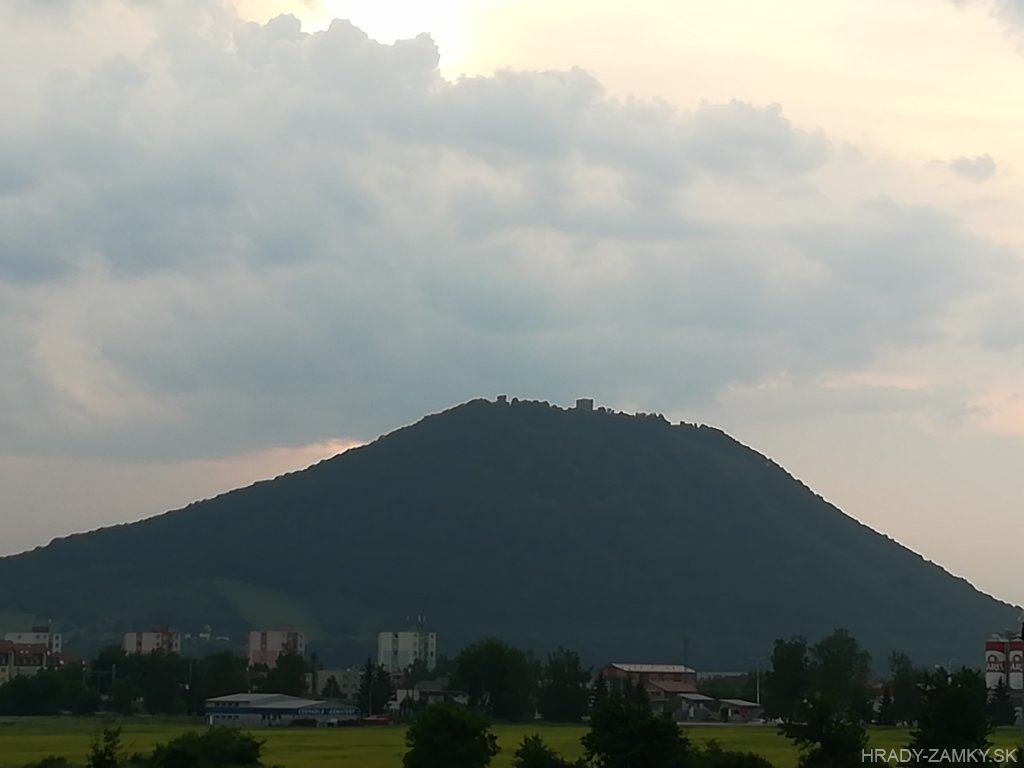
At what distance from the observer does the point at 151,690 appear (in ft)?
493

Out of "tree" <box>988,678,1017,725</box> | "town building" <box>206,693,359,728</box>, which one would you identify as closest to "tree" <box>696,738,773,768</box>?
"tree" <box>988,678,1017,725</box>

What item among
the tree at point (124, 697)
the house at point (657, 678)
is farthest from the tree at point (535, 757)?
the house at point (657, 678)

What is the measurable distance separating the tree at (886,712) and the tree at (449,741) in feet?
250

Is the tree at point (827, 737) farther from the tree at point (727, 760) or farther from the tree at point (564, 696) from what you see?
the tree at point (564, 696)

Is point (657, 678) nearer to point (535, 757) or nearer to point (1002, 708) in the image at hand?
point (1002, 708)

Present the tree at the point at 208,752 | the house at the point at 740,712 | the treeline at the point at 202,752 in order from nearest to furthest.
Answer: the treeline at the point at 202,752, the tree at the point at 208,752, the house at the point at 740,712

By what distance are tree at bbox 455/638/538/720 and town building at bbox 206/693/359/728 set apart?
434 inches

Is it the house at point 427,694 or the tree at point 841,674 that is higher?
the tree at point 841,674

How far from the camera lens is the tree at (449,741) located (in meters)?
56.8

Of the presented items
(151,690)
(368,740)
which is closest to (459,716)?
(368,740)

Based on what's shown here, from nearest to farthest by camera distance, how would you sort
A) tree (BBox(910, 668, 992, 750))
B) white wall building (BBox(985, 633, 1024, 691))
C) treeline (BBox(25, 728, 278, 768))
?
tree (BBox(910, 668, 992, 750)), treeline (BBox(25, 728, 278, 768)), white wall building (BBox(985, 633, 1024, 691))

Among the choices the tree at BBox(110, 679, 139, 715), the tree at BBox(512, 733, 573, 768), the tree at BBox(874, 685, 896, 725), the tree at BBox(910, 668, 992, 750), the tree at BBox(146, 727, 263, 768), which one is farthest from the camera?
the tree at BBox(110, 679, 139, 715)

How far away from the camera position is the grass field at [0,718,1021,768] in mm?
75062

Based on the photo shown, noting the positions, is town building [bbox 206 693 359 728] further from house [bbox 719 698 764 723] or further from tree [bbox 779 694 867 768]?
tree [bbox 779 694 867 768]
